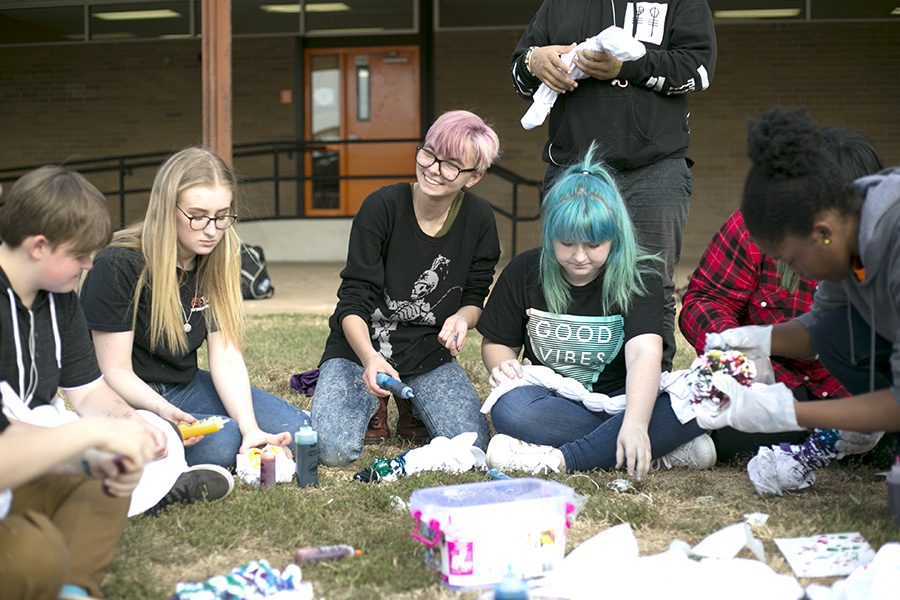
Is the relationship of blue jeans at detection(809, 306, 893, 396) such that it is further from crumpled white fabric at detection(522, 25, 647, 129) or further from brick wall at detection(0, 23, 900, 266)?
brick wall at detection(0, 23, 900, 266)

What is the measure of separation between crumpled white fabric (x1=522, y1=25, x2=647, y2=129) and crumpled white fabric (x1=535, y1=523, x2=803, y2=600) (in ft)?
5.69

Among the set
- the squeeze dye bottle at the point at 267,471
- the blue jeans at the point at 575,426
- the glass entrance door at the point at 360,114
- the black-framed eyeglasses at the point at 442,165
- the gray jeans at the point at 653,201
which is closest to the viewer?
the squeeze dye bottle at the point at 267,471

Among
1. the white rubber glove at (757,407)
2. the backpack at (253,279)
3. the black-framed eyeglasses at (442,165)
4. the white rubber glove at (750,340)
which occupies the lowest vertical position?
the backpack at (253,279)

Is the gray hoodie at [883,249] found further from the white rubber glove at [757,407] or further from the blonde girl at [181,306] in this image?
the blonde girl at [181,306]

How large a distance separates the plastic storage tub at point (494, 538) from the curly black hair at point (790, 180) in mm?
823

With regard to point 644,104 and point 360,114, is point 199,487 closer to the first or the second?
point 644,104

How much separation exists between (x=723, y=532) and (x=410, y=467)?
1.14 metres

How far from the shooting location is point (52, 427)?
87.1 inches

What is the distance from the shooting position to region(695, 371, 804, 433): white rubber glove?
8.52ft

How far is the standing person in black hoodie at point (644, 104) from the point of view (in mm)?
3688

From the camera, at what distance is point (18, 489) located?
2197mm

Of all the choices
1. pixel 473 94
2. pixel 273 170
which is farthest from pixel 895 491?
pixel 273 170

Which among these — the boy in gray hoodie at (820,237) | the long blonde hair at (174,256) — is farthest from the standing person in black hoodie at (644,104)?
the long blonde hair at (174,256)

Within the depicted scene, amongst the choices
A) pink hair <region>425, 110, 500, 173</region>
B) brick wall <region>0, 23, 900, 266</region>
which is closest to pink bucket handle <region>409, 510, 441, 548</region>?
pink hair <region>425, 110, 500, 173</region>
